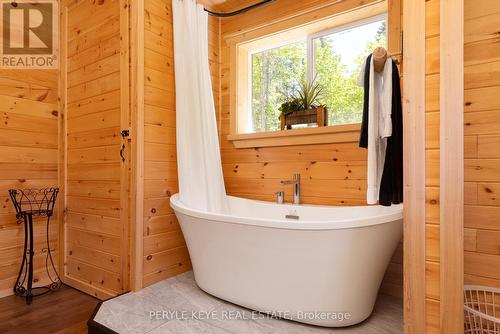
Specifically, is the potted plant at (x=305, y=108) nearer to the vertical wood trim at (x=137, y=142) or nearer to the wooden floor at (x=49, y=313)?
the vertical wood trim at (x=137, y=142)

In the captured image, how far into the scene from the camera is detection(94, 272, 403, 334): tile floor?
149 cm

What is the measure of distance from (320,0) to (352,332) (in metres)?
2.18

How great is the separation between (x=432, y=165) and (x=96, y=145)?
217 cm

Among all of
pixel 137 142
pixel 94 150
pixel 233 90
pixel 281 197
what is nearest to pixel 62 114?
pixel 94 150

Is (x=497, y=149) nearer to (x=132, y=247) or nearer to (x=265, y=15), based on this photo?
(x=265, y=15)

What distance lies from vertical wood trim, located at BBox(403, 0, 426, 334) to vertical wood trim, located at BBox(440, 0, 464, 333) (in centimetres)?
6

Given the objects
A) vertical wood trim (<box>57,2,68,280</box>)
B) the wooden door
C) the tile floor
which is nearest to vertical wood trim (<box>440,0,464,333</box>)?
the tile floor

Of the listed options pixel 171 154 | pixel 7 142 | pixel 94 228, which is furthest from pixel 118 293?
pixel 7 142

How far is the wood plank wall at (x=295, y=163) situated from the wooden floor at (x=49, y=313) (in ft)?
4.60

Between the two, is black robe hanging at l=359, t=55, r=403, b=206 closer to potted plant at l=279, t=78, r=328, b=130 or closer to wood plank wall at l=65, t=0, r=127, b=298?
potted plant at l=279, t=78, r=328, b=130

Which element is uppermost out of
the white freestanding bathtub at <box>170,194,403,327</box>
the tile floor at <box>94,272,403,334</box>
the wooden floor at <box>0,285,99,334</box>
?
the white freestanding bathtub at <box>170,194,403,327</box>

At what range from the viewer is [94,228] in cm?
222

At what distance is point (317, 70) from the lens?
2.39 meters

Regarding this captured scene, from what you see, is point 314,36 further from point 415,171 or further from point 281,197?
point 415,171
